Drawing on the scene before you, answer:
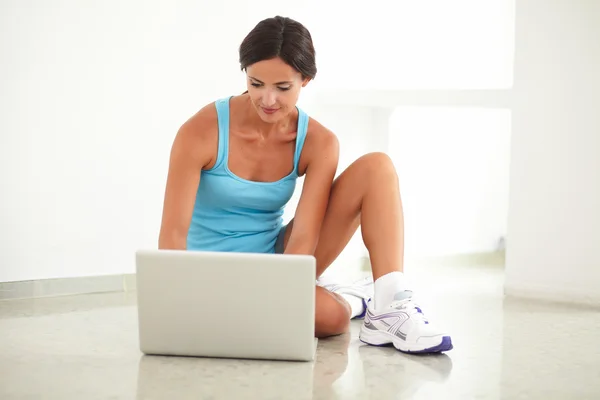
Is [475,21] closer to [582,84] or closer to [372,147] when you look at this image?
[372,147]

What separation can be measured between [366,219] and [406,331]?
0.26m

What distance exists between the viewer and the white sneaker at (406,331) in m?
1.95

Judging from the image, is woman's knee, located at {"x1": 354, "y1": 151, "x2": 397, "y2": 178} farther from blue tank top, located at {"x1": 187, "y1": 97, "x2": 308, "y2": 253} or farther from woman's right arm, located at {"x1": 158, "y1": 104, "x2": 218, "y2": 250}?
woman's right arm, located at {"x1": 158, "y1": 104, "x2": 218, "y2": 250}

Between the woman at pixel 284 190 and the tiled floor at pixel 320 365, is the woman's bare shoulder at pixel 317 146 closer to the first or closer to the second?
the woman at pixel 284 190

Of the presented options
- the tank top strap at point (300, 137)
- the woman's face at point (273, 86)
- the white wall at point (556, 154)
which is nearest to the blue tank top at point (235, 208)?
the tank top strap at point (300, 137)

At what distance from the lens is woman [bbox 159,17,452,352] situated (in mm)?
1981

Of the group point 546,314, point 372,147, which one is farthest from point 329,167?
point 372,147

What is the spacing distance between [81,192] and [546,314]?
131cm

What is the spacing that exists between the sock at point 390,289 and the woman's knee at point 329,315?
4.6 inches

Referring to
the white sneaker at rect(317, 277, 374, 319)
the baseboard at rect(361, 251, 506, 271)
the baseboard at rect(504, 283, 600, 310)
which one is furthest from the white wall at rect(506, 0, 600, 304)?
the baseboard at rect(361, 251, 506, 271)

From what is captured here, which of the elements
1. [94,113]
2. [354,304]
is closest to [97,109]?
[94,113]

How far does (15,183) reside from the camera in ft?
8.32

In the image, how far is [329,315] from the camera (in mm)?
2094

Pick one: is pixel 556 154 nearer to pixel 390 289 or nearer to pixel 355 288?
pixel 355 288
